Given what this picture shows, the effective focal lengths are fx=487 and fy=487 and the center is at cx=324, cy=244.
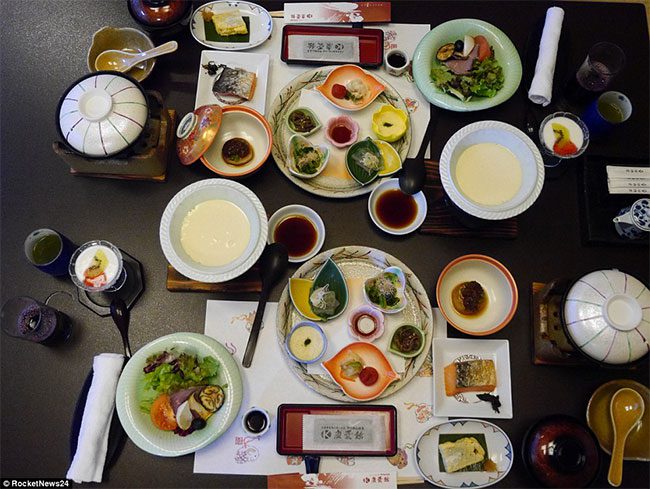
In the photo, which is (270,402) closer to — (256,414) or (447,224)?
(256,414)

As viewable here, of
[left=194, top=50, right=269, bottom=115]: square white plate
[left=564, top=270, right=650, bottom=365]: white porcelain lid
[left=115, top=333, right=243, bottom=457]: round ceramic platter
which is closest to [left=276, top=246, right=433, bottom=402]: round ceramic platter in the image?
[left=115, top=333, right=243, bottom=457]: round ceramic platter

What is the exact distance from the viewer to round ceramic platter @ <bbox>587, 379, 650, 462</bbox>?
1.91 m

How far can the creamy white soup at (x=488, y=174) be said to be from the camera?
206 cm

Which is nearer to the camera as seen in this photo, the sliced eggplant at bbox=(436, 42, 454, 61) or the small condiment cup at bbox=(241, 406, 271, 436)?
the small condiment cup at bbox=(241, 406, 271, 436)

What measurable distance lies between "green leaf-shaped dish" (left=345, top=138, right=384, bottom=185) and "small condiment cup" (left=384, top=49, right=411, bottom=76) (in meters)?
0.41

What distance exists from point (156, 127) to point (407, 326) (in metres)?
1.36

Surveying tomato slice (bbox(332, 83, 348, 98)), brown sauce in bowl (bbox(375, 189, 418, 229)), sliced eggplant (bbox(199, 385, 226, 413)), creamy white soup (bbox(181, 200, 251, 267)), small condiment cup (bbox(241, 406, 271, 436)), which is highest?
tomato slice (bbox(332, 83, 348, 98))

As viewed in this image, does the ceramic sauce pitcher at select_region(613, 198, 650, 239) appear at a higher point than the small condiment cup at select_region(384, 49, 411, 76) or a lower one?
lower

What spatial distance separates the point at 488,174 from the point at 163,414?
5.33 feet

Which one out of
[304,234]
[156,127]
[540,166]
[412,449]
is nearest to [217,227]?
[304,234]

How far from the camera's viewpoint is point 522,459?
1.89 meters

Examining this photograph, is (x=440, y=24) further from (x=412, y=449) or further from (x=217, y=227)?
(x=412, y=449)

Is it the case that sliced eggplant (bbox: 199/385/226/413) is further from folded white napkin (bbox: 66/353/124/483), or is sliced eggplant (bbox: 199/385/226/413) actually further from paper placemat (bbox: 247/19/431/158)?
paper placemat (bbox: 247/19/431/158)

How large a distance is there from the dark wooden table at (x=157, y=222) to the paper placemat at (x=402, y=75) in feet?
0.30
